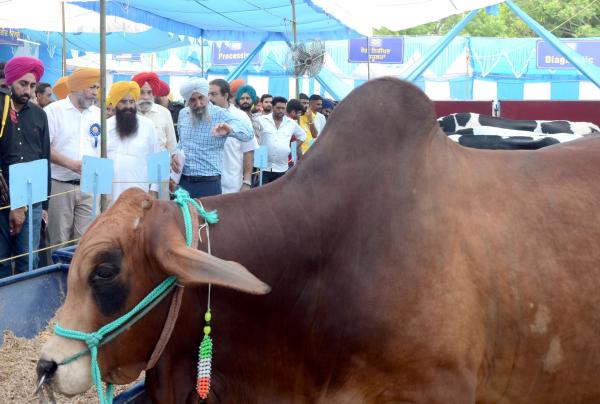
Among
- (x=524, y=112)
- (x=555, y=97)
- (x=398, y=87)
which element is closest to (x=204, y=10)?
(x=524, y=112)

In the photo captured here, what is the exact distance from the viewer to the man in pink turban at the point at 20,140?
5.23m

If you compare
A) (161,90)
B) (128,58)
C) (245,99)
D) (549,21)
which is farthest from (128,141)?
(549,21)

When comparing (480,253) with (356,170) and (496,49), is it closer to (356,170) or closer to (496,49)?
(356,170)

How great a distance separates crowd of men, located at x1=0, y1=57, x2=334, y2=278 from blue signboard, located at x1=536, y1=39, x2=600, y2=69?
18.9m

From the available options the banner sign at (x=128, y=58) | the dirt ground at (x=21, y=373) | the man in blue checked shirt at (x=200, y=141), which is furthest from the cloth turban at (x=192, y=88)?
the banner sign at (x=128, y=58)

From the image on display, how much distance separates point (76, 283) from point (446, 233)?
1126 mm

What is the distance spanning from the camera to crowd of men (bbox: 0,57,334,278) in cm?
538

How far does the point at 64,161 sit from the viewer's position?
20.2 ft

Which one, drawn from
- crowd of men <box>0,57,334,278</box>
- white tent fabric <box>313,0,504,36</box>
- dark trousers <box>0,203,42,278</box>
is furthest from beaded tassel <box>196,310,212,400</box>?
white tent fabric <box>313,0,504,36</box>

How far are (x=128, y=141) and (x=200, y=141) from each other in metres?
0.66

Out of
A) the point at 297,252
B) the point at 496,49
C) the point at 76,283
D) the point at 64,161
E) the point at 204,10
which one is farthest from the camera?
the point at 496,49

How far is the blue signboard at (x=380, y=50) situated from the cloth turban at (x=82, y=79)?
57.3ft

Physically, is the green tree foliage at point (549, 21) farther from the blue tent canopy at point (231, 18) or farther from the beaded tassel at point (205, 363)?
the beaded tassel at point (205, 363)

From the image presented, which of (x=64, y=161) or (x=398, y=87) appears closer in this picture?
(x=398, y=87)
